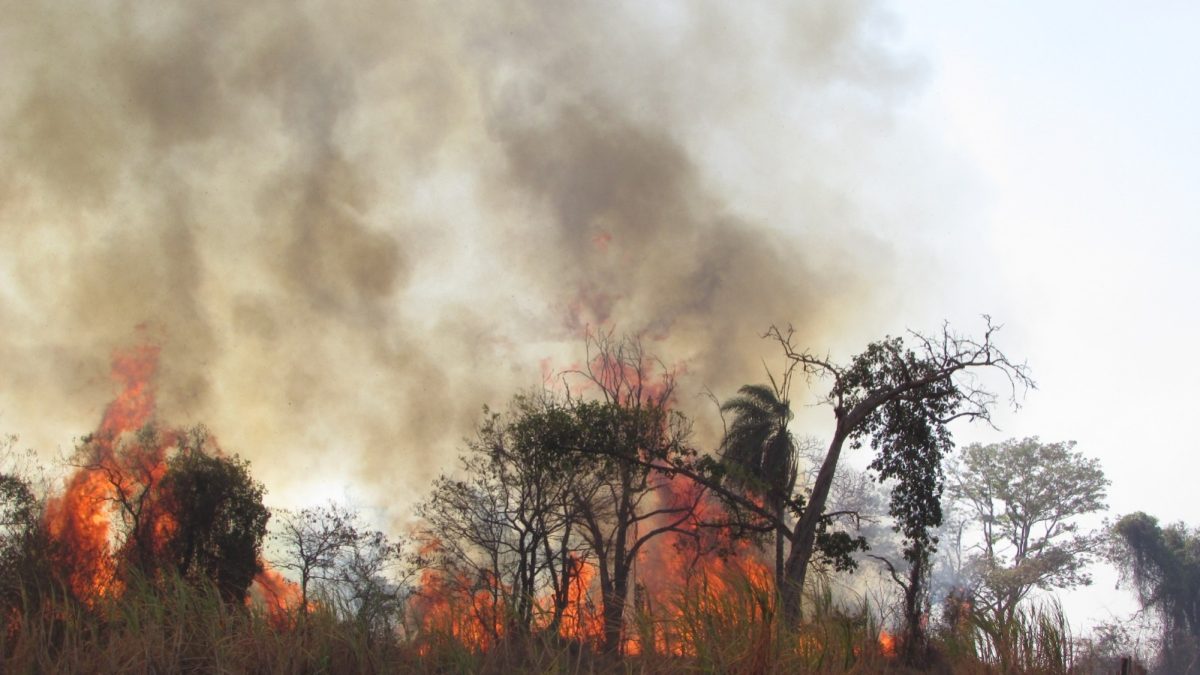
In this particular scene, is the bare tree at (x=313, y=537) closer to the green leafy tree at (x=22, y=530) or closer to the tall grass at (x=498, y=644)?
the green leafy tree at (x=22, y=530)

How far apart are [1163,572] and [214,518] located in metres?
46.0

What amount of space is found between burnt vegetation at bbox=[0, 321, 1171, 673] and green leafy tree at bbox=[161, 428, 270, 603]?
0.29 feet

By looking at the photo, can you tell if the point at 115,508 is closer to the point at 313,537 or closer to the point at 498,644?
the point at 313,537

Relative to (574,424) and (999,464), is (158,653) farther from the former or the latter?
(999,464)

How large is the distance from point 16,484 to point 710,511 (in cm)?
2453

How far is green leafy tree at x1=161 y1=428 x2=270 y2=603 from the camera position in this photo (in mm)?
30406

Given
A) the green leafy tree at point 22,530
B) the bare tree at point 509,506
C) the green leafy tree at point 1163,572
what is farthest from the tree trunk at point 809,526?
the green leafy tree at point 1163,572

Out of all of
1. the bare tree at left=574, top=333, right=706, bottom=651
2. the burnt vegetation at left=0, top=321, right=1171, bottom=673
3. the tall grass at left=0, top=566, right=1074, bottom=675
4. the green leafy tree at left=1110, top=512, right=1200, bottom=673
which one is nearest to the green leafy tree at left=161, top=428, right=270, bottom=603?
the burnt vegetation at left=0, top=321, right=1171, bottom=673

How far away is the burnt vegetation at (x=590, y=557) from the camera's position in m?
7.52

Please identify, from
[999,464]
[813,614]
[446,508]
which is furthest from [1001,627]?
[999,464]

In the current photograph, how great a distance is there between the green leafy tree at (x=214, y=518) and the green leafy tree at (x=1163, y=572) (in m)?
42.7

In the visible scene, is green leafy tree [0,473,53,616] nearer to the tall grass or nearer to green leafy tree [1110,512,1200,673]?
the tall grass

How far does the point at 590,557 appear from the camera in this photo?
105 ft

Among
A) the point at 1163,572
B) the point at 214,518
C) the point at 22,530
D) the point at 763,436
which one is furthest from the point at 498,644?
the point at 1163,572
